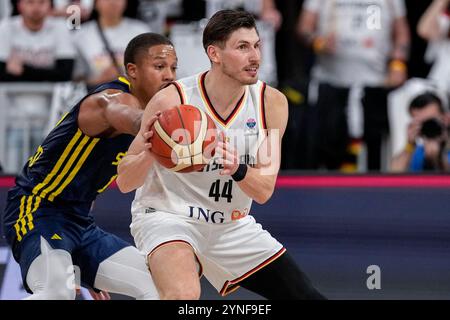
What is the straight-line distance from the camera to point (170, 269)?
5.44 metres

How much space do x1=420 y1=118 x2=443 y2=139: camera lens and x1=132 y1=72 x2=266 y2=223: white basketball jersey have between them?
3441 millimetres

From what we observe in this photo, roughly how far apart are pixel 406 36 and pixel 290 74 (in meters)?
1.17

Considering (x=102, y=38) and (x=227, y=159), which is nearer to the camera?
(x=227, y=159)

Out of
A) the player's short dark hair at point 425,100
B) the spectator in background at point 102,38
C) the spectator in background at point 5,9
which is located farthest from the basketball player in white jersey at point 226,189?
the spectator in background at point 5,9

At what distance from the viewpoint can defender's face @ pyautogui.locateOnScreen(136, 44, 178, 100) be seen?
5820 mm

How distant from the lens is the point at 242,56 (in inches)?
223

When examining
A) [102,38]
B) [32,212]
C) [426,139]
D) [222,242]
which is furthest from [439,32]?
[32,212]

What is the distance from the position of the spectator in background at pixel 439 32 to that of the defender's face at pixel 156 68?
451 cm

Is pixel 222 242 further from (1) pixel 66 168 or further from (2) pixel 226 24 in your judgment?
(2) pixel 226 24

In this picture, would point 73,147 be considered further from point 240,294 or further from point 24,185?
point 240,294

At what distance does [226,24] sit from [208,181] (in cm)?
88

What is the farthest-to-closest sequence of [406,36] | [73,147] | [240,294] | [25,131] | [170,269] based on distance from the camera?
1. [406,36]
2. [25,131]
3. [240,294]
4. [73,147]
5. [170,269]

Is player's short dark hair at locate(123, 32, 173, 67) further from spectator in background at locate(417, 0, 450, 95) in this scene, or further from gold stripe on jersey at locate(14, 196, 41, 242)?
spectator in background at locate(417, 0, 450, 95)
